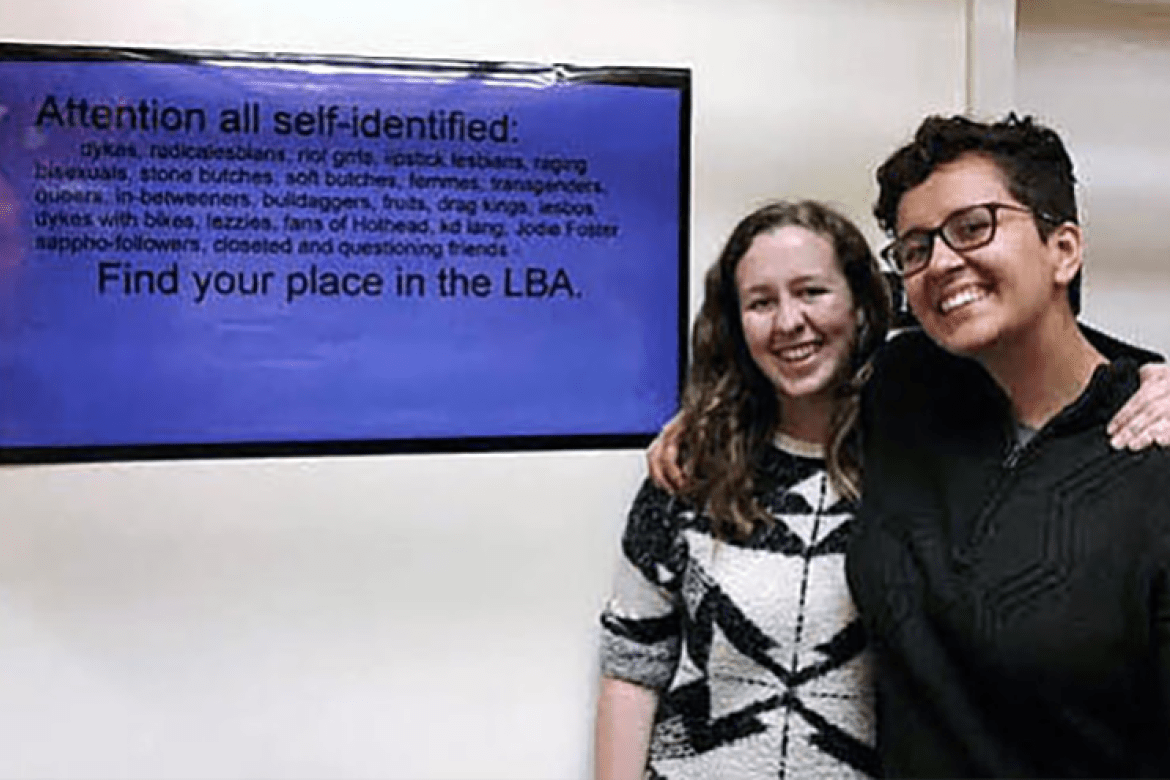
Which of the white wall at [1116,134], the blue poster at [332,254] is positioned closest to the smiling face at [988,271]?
the blue poster at [332,254]

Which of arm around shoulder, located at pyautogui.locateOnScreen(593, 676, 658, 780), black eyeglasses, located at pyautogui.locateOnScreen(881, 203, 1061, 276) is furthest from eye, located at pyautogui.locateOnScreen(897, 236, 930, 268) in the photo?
arm around shoulder, located at pyautogui.locateOnScreen(593, 676, 658, 780)

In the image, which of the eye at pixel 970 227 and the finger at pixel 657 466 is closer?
the eye at pixel 970 227

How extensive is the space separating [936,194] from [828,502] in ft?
1.57

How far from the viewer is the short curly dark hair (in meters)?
1.39

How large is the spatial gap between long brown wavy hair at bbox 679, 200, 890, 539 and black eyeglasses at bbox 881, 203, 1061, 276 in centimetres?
32

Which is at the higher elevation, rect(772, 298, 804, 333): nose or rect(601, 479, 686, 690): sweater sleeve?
rect(772, 298, 804, 333): nose

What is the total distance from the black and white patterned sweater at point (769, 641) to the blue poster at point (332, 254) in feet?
1.18

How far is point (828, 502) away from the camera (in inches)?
68.0

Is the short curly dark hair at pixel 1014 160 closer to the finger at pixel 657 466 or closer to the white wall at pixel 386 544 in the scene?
the finger at pixel 657 466

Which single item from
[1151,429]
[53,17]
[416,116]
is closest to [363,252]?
[416,116]

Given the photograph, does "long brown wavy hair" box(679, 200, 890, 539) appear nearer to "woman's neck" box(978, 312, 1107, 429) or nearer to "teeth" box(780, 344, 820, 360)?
"teeth" box(780, 344, 820, 360)

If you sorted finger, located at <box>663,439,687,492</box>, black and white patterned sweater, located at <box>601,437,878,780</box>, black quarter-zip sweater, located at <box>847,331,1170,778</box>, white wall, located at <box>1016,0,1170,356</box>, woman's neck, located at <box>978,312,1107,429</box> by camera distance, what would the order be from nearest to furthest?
black quarter-zip sweater, located at <box>847,331,1170,778</box>
woman's neck, located at <box>978,312,1107,429</box>
black and white patterned sweater, located at <box>601,437,878,780</box>
finger, located at <box>663,439,687,492</box>
white wall, located at <box>1016,0,1170,356</box>

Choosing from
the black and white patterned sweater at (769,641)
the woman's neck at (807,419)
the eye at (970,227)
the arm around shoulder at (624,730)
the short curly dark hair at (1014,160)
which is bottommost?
the arm around shoulder at (624,730)

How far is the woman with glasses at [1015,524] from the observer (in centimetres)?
131
